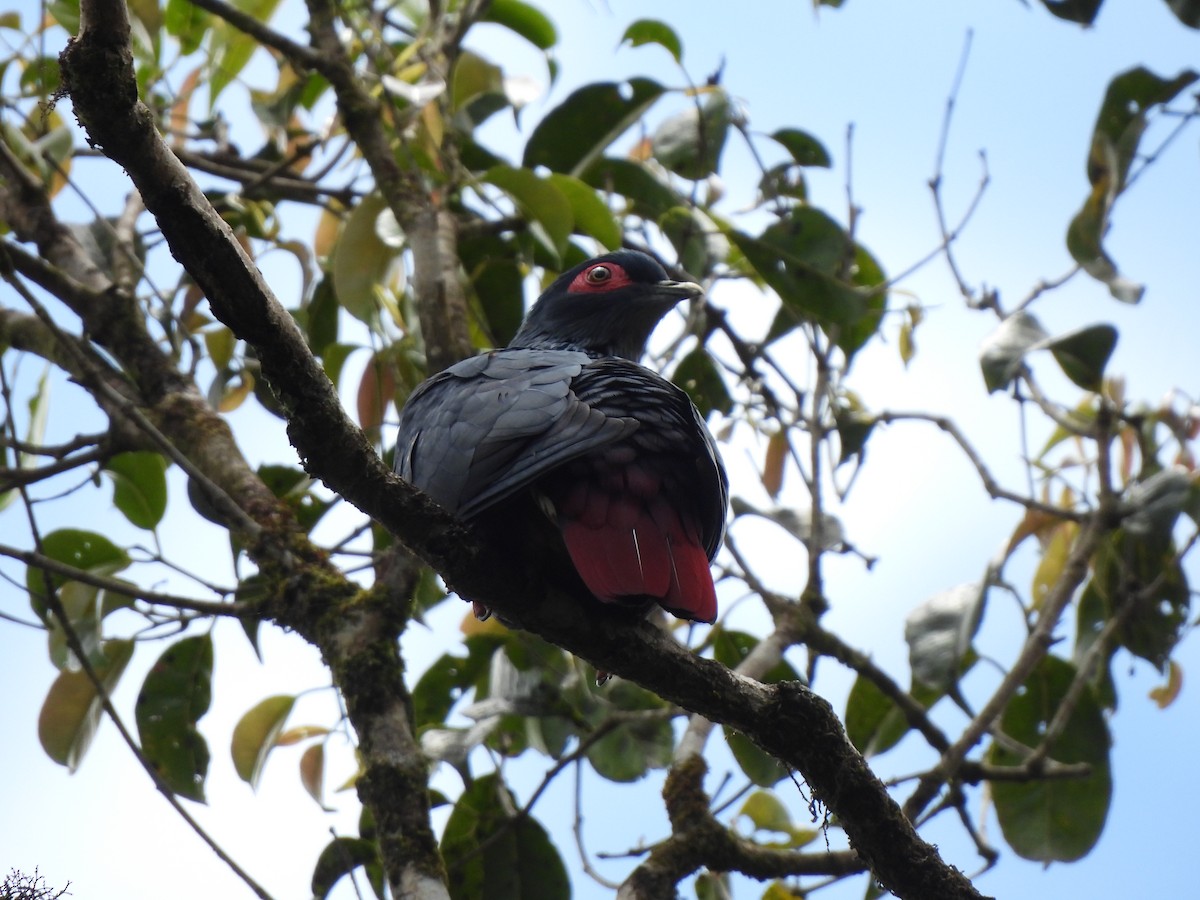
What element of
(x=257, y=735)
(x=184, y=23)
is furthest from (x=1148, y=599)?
(x=184, y=23)

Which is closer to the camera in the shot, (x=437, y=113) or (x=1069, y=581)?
(x=1069, y=581)

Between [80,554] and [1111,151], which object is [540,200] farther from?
[80,554]

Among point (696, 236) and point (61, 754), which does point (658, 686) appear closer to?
point (696, 236)

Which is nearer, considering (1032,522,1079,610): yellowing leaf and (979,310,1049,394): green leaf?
(979,310,1049,394): green leaf

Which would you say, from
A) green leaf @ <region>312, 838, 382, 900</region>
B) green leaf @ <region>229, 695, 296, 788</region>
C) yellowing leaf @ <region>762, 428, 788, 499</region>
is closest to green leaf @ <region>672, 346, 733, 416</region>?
yellowing leaf @ <region>762, 428, 788, 499</region>

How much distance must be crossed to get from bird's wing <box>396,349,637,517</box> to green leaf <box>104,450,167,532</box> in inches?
72.3

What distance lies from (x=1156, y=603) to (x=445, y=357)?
294 centimetres

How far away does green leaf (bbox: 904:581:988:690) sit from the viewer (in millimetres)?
3953

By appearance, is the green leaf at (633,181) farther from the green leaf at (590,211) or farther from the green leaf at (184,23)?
the green leaf at (184,23)

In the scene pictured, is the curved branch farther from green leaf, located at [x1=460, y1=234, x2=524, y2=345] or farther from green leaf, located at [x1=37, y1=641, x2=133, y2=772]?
green leaf, located at [x1=460, y1=234, x2=524, y2=345]

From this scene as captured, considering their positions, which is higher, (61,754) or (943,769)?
(61,754)

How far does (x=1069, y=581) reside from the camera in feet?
14.0

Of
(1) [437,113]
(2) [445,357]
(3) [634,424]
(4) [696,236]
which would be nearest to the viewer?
(3) [634,424]

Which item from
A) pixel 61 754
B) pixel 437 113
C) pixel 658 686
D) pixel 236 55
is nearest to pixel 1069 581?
pixel 658 686
